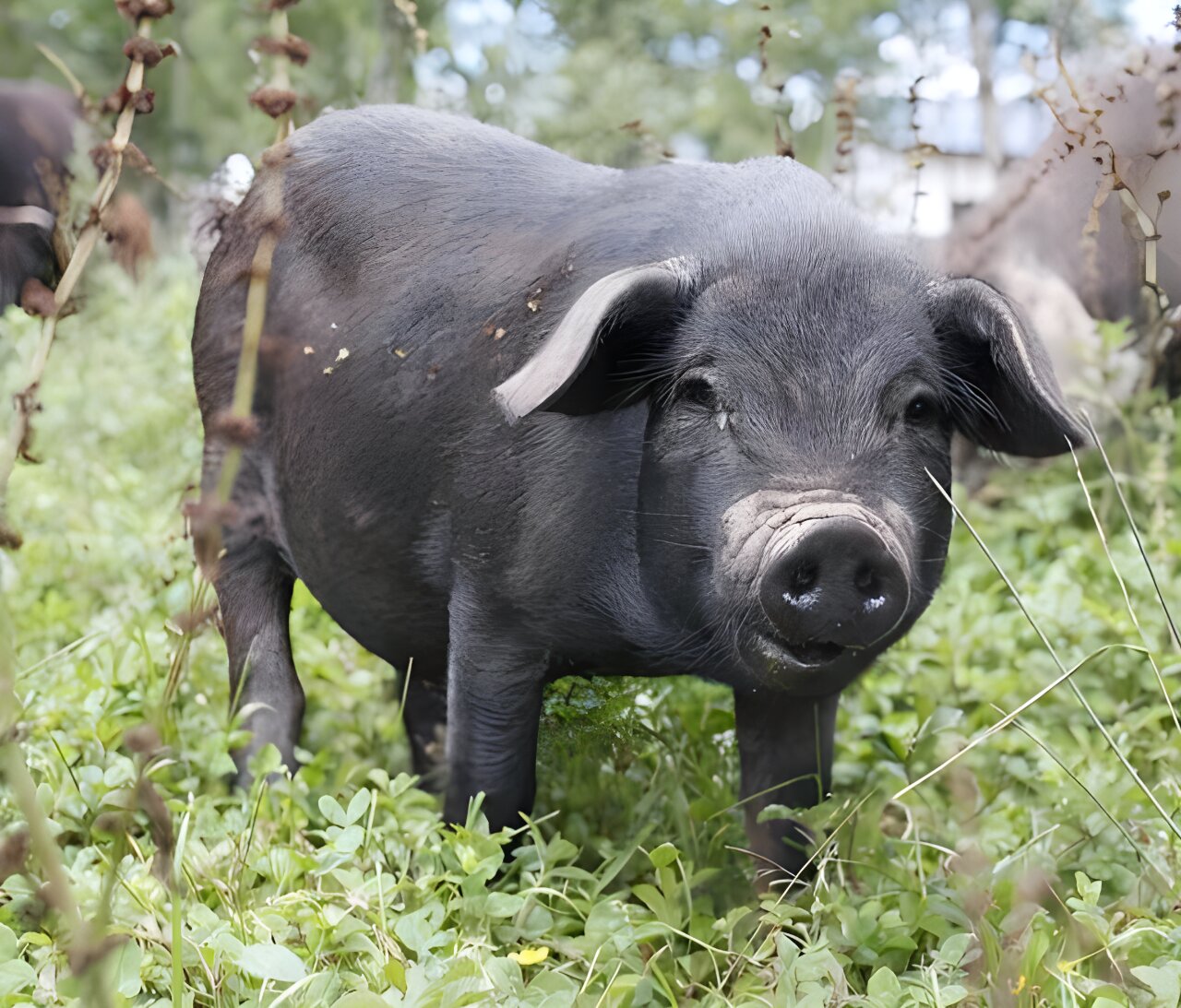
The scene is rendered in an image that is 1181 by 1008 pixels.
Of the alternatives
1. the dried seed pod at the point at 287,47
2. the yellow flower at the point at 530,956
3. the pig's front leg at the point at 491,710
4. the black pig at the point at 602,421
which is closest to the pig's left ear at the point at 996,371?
the black pig at the point at 602,421

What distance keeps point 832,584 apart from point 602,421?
629 mm

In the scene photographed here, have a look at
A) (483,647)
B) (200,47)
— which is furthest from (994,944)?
(200,47)

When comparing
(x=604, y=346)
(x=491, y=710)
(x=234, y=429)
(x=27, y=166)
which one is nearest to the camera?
(x=234, y=429)

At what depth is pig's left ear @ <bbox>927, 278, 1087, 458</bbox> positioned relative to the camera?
2.48 meters

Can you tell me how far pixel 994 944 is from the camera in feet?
7.48

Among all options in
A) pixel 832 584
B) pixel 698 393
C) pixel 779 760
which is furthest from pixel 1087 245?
pixel 832 584

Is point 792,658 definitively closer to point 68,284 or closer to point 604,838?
point 604,838

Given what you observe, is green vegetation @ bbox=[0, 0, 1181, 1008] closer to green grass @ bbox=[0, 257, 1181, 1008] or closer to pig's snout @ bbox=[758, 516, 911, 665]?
green grass @ bbox=[0, 257, 1181, 1008]

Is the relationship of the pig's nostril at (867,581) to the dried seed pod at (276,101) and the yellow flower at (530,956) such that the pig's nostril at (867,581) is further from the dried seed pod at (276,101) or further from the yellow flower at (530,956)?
the dried seed pod at (276,101)

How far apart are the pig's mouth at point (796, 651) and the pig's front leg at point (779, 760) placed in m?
0.54

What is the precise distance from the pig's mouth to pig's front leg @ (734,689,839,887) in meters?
0.54

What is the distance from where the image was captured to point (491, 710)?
2744 mm

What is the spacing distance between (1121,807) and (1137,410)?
9.05 ft

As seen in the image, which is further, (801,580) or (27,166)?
(27,166)
